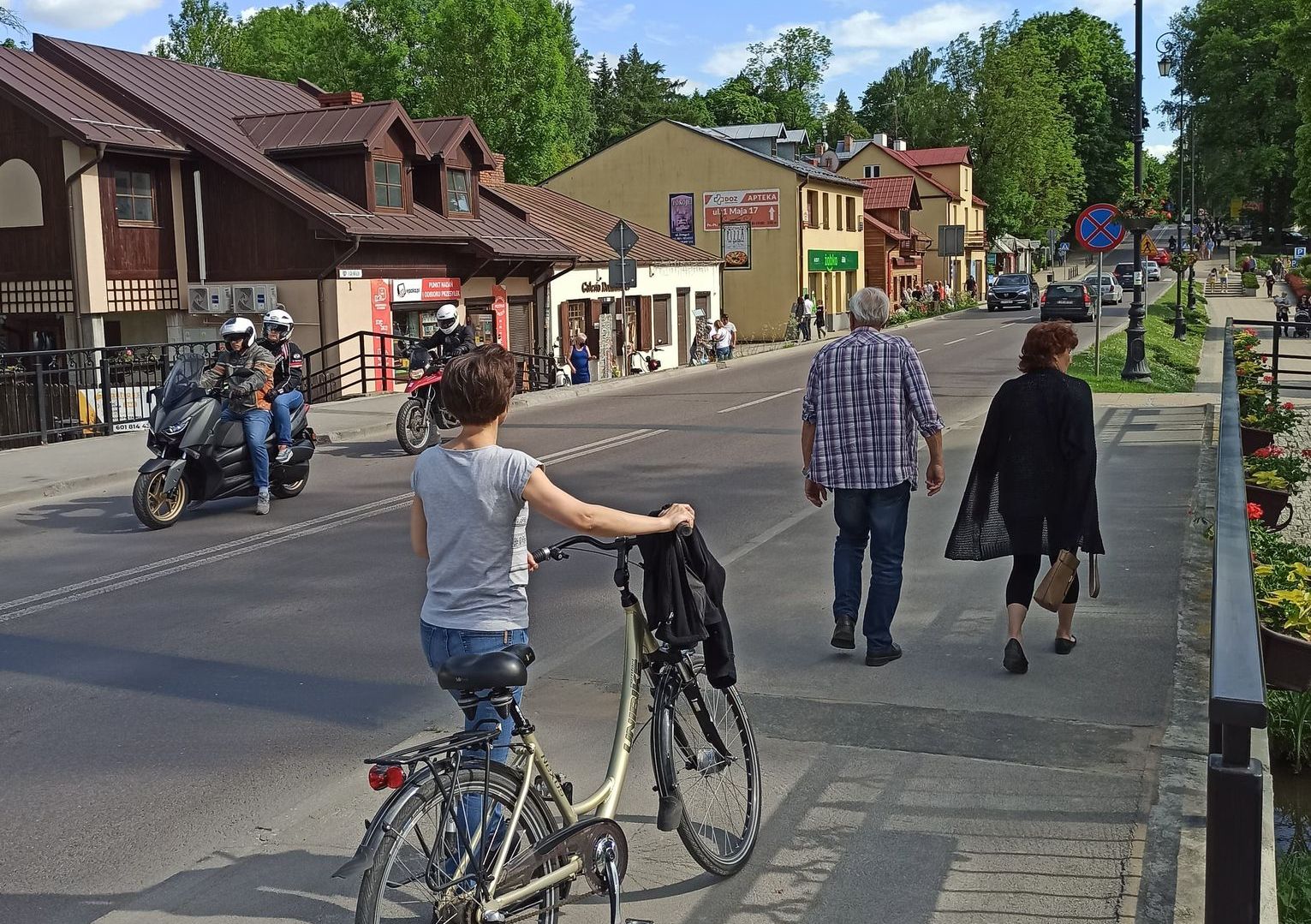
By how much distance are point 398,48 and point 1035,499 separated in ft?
200

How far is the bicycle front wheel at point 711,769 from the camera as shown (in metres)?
4.05

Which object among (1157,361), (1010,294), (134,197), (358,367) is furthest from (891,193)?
(134,197)

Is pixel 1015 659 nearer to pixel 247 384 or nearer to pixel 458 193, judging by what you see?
pixel 247 384

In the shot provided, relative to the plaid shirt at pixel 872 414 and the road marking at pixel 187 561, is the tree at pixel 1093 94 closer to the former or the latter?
the road marking at pixel 187 561

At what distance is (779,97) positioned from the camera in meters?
118

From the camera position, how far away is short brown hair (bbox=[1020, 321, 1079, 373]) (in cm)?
653

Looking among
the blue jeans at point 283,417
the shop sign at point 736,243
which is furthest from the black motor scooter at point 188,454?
the shop sign at point 736,243

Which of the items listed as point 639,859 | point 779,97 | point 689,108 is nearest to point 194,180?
point 639,859

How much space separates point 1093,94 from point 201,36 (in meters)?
76.7

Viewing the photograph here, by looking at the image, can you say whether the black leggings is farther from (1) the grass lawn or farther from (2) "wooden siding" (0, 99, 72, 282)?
(2) "wooden siding" (0, 99, 72, 282)

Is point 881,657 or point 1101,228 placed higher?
point 1101,228

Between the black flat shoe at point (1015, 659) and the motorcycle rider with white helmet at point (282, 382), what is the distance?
772 centimetres

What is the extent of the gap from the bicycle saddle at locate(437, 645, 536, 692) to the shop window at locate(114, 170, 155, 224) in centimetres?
2602

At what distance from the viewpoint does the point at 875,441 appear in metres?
6.50
